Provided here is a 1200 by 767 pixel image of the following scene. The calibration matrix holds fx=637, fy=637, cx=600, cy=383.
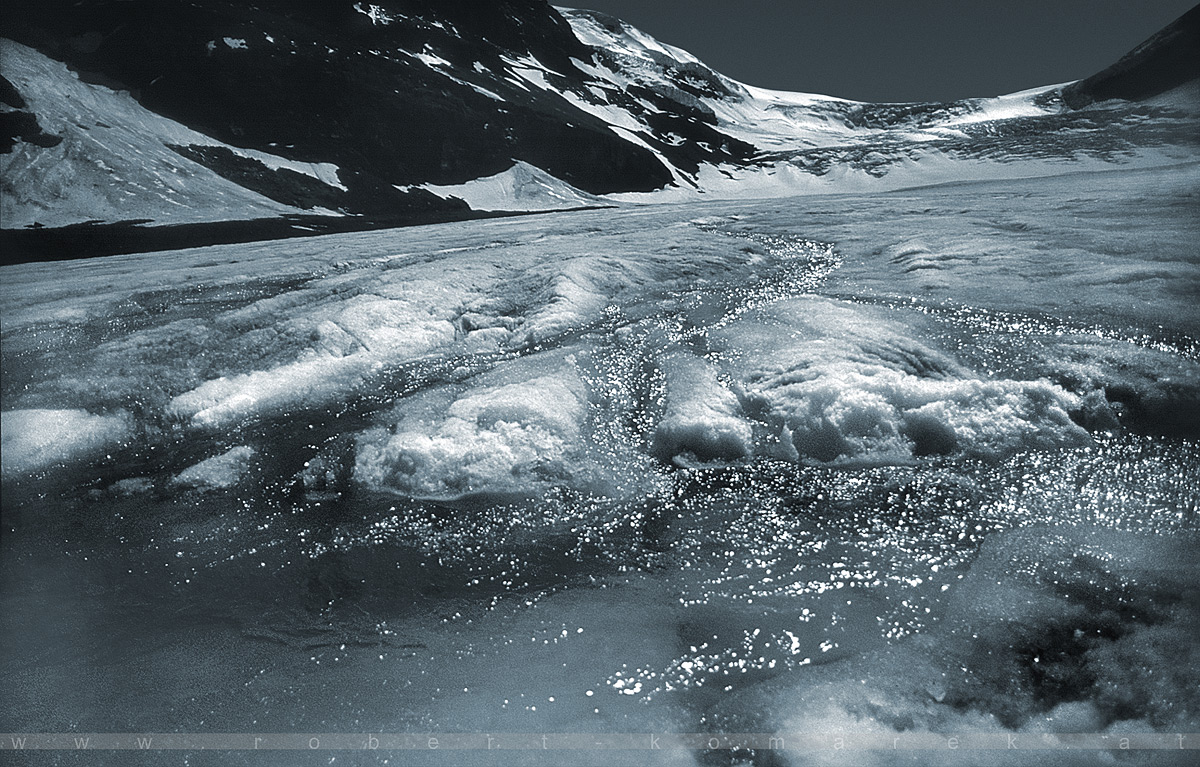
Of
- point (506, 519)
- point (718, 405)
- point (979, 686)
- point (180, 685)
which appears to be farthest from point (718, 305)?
point (180, 685)

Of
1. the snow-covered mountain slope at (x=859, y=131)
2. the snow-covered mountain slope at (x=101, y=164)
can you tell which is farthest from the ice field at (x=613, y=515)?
the snow-covered mountain slope at (x=101, y=164)

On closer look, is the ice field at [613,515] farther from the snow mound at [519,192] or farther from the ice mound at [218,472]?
the snow mound at [519,192]

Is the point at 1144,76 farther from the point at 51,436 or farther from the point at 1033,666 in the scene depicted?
the point at 51,436

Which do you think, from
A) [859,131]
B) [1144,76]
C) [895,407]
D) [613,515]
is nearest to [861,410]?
[895,407]

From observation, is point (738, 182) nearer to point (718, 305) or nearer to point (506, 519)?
point (718, 305)

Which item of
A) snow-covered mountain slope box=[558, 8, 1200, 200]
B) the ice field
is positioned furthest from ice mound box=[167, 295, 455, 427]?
snow-covered mountain slope box=[558, 8, 1200, 200]
